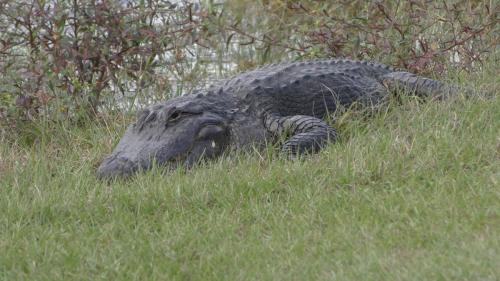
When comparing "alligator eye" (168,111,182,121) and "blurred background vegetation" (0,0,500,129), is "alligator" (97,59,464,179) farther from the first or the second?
"blurred background vegetation" (0,0,500,129)

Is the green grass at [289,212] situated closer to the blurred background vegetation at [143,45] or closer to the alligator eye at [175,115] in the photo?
the alligator eye at [175,115]

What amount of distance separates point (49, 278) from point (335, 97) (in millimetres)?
2951

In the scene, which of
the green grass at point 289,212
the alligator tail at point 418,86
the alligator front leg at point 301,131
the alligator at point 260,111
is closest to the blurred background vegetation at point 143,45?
the alligator tail at point 418,86

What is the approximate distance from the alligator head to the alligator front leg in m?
0.12

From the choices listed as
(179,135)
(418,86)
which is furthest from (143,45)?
(418,86)

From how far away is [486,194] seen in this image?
15.8 feet

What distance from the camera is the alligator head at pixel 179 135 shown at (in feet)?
19.8

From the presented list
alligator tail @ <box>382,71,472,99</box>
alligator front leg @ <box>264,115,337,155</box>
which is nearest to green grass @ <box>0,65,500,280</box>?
alligator front leg @ <box>264,115,337,155</box>

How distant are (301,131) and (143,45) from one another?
1.82 metres

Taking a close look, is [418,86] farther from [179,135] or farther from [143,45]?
[143,45]

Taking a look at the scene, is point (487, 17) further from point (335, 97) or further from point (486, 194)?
point (486, 194)

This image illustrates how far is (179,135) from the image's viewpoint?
6215 mm

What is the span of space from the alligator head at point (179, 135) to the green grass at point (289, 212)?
0.63 ft

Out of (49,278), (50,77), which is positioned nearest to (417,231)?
(49,278)
